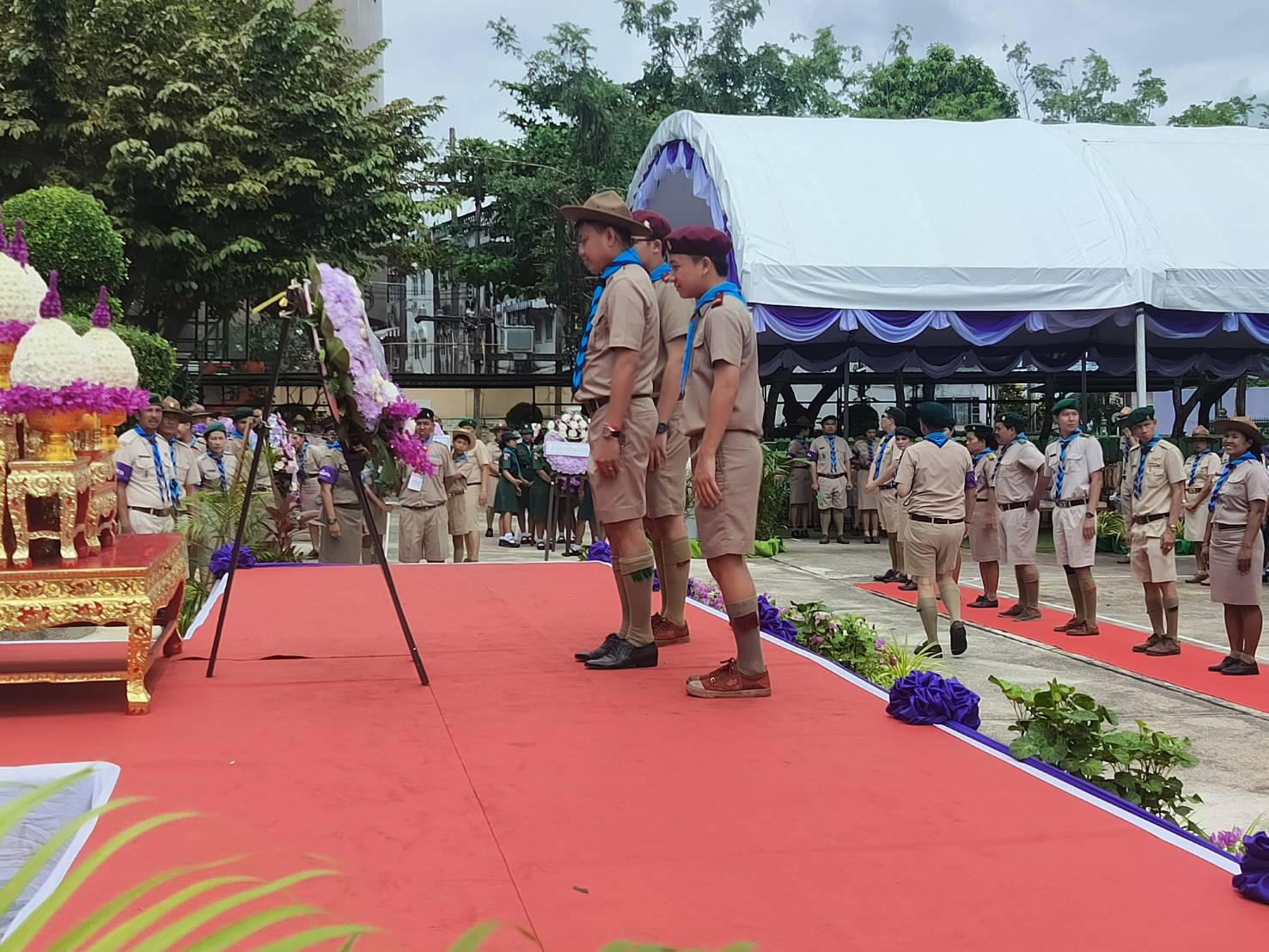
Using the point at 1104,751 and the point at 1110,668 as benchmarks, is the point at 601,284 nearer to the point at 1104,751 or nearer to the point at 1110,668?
the point at 1104,751

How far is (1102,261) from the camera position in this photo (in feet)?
45.3

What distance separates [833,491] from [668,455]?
11002 mm

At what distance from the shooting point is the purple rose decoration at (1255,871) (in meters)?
2.52

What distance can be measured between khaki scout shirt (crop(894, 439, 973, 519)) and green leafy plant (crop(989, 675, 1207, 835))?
4.30 meters

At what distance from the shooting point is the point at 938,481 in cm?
805

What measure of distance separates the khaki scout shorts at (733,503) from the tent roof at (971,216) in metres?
9.17

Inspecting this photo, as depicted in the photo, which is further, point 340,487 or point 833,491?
point 833,491

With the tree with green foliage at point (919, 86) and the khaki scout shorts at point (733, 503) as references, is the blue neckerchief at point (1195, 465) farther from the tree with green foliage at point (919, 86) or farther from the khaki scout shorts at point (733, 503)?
the tree with green foliage at point (919, 86)

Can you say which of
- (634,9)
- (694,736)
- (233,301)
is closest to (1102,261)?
(694,736)

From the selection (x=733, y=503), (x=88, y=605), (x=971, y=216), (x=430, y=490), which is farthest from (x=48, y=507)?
(x=971, y=216)

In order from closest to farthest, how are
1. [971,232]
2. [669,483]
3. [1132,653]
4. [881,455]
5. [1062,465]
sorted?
[669,483] < [1132,653] < [1062,465] < [881,455] < [971,232]

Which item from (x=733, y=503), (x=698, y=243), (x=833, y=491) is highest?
(x=698, y=243)

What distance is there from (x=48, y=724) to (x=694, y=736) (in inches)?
82.3

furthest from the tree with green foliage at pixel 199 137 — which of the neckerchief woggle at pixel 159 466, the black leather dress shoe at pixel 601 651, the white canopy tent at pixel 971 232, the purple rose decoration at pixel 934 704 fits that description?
the purple rose decoration at pixel 934 704
